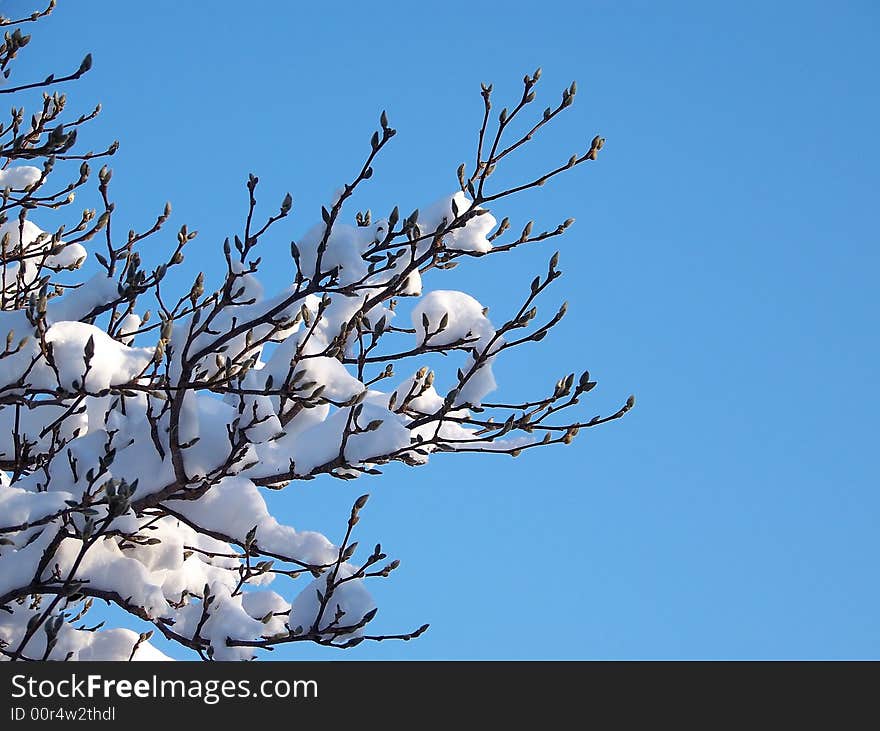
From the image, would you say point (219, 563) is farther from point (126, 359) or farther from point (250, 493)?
point (126, 359)

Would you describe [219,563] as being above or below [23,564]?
above

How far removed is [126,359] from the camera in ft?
10.4

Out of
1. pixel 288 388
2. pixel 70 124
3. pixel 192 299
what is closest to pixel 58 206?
pixel 70 124

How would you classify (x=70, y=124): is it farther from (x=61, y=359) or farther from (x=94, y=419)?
(x=61, y=359)

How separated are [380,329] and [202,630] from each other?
123 cm

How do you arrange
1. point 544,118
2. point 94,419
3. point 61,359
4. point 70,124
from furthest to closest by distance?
point 70,124, point 94,419, point 544,118, point 61,359

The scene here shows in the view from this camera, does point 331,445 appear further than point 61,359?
Yes

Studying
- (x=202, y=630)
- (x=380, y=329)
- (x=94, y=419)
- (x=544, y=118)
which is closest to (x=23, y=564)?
(x=202, y=630)

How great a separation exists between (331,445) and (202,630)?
0.76 metres

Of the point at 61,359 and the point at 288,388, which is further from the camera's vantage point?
the point at 288,388

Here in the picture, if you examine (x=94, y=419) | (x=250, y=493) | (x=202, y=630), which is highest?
(x=94, y=419)

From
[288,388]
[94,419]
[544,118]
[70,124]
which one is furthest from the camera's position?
[70,124]

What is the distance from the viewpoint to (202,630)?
3346 mm

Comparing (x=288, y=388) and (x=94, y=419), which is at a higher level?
(x=94, y=419)
